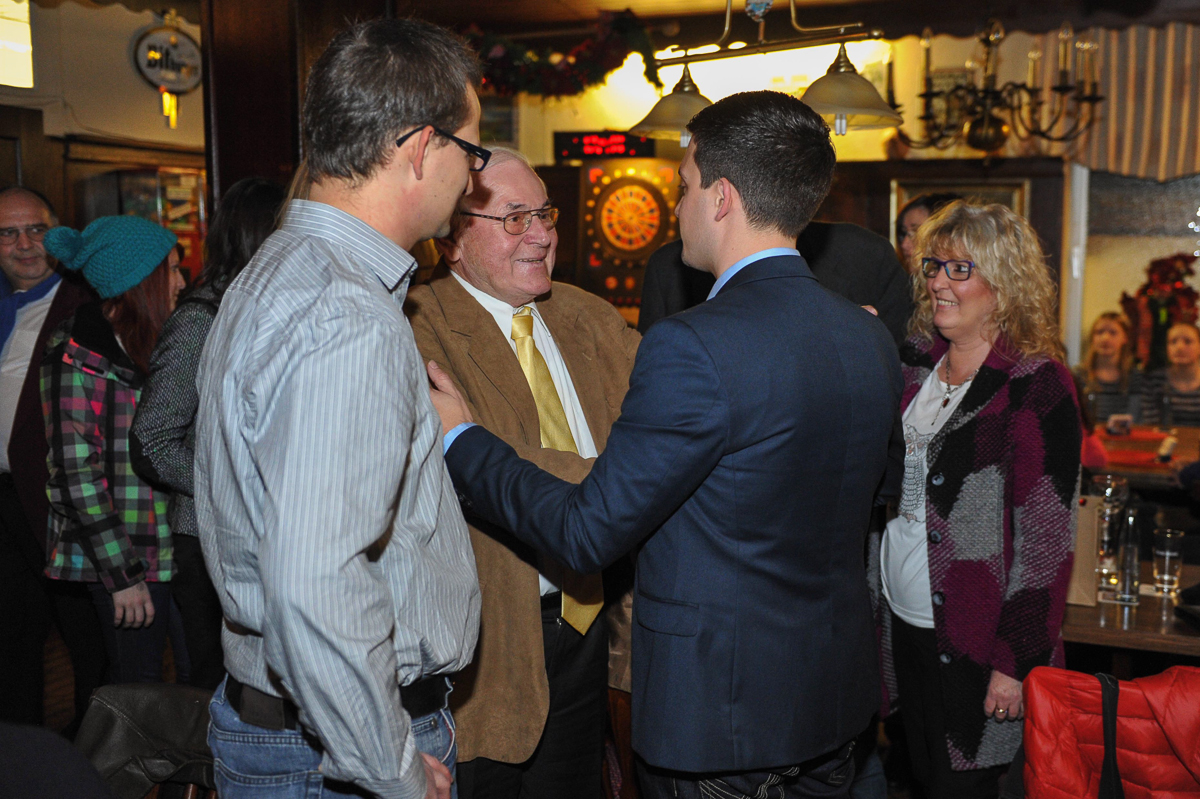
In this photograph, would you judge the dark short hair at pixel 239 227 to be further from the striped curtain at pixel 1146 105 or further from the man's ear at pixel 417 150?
the striped curtain at pixel 1146 105

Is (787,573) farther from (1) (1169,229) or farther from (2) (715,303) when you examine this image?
(1) (1169,229)

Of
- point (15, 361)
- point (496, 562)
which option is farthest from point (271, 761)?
point (15, 361)

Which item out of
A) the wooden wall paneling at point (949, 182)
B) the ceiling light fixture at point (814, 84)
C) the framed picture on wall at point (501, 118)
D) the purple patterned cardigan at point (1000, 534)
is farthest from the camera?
the framed picture on wall at point (501, 118)

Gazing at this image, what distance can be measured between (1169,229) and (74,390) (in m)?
5.79

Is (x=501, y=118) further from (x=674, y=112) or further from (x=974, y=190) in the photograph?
(x=674, y=112)

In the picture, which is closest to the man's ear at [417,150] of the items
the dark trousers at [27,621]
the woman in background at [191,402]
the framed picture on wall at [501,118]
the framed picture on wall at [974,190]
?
the woman in background at [191,402]

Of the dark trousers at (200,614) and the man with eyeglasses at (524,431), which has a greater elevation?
the man with eyeglasses at (524,431)

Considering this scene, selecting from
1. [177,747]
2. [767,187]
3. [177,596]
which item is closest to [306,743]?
[177,747]

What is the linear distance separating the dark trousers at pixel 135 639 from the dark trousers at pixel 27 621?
1.36ft

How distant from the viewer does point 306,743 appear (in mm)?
1231

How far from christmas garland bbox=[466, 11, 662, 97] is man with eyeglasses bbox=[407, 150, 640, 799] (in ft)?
12.6

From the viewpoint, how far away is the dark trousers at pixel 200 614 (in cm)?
247

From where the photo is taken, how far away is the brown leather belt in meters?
1.22

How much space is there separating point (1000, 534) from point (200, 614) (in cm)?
200
